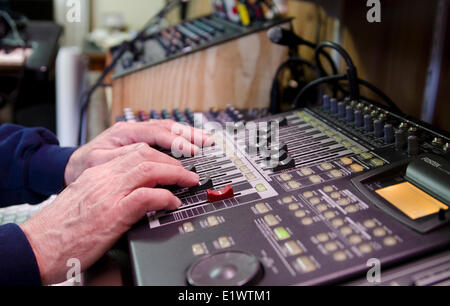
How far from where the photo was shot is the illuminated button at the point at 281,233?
55 centimetres

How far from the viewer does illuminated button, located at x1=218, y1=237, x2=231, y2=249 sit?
54cm

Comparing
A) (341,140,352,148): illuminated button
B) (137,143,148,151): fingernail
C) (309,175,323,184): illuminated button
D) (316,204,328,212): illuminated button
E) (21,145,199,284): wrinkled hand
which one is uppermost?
(341,140,352,148): illuminated button

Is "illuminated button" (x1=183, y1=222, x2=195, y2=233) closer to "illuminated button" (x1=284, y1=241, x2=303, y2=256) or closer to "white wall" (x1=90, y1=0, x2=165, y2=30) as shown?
"illuminated button" (x1=284, y1=241, x2=303, y2=256)

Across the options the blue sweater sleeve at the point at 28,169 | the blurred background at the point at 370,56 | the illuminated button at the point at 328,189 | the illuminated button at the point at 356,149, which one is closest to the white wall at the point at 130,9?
the blurred background at the point at 370,56

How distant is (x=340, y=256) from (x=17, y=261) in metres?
0.45

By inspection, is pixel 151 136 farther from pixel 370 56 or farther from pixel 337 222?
pixel 370 56

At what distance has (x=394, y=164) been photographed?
670 mm

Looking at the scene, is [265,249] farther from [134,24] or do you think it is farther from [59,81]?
[134,24]

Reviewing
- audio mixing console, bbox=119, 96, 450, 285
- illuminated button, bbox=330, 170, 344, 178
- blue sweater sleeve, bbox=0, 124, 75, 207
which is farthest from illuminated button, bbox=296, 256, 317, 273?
blue sweater sleeve, bbox=0, 124, 75, 207

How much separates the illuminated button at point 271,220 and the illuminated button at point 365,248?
0.37ft

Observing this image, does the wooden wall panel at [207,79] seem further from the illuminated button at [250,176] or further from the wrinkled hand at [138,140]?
the illuminated button at [250,176]

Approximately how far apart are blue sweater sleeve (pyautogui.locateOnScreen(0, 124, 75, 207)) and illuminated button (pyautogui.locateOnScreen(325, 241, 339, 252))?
0.65 metres

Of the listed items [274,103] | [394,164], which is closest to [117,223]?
[394,164]

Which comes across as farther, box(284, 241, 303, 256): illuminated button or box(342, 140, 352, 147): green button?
box(342, 140, 352, 147): green button
